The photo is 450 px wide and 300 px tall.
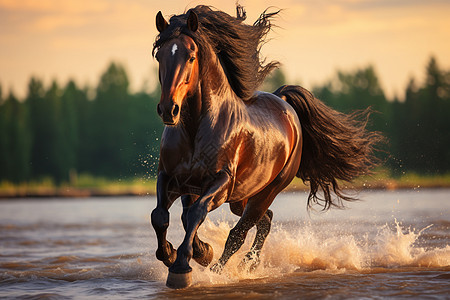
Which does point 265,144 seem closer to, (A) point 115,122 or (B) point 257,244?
(B) point 257,244

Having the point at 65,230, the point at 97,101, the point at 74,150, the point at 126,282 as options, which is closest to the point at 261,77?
the point at 126,282

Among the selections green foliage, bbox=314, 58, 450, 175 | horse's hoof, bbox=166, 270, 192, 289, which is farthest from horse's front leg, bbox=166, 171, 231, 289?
green foliage, bbox=314, 58, 450, 175

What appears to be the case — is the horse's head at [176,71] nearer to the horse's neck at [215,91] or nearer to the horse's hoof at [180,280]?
the horse's neck at [215,91]

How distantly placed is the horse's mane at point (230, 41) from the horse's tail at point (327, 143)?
42.3 inches

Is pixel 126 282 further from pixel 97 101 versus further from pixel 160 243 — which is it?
pixel 97 101

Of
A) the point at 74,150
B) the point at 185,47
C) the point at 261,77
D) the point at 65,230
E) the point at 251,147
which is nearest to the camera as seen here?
the point at 185,47

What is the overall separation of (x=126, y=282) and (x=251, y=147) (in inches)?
66.9

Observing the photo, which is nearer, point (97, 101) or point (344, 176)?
point (344, 176)

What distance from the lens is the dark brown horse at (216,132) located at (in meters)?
5.21

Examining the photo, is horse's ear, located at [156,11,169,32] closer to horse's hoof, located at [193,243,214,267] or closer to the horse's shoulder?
the horse's shoulder

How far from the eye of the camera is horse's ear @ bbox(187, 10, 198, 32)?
531cm

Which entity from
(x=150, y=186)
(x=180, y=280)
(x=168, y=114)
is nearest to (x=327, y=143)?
(x=180, y=280)

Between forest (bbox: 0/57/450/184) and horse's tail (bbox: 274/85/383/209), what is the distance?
29233 millimetres

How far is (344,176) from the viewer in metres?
8.17
